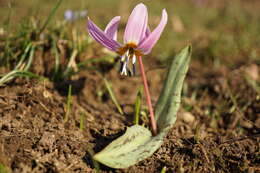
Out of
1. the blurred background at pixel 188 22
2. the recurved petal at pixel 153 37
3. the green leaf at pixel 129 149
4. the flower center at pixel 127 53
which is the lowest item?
the green leaf at pixel 129 149

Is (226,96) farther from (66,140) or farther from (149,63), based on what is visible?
(66,140)

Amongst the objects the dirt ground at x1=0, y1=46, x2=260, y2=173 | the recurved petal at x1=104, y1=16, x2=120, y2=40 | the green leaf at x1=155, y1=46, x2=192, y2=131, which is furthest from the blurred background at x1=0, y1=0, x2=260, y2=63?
the green leaf at x1=155, y1=46, x2=192, y2=131

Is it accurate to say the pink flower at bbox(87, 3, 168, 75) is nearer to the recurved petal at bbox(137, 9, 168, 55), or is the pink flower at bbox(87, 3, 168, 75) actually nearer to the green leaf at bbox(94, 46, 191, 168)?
the recurved petal at bbox(137, 9, 168, 55)

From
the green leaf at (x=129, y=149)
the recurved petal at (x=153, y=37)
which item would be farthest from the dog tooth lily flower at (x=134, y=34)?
the green leaf at (x=129, y=149)

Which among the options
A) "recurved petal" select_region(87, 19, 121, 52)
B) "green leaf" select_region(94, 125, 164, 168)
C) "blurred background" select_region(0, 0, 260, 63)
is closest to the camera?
"green leaf" select_region(94, 125, 164, 168)

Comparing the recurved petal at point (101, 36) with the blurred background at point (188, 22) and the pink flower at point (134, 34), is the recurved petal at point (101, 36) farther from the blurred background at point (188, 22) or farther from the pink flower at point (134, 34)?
the blurred background at point (188, 22)

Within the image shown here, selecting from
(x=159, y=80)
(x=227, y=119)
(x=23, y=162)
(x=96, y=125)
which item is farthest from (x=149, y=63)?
(x=23, y=162)

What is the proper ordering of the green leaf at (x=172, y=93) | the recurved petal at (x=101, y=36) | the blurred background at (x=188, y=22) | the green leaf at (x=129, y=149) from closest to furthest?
the green leaf at (x=129, y=149) < the recurved petal at (x=101, y=36) < the green leaf at (x=172, y=93) < the blurred background at (x=188, y=22)
